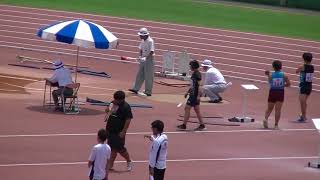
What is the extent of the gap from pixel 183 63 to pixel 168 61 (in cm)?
82

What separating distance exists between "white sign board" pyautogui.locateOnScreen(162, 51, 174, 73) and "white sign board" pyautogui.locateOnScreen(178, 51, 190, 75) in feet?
1.25

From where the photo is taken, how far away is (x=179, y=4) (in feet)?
148

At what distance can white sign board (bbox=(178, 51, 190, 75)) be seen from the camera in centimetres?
3153

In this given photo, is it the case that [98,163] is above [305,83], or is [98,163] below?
below

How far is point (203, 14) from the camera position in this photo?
42.4 metres

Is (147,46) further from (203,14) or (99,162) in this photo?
(203,14)

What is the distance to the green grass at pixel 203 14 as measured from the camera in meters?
38.7

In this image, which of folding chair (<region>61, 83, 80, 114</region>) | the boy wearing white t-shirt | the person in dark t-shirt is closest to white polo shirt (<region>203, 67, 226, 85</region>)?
folding chair (<region>61, 83, 80, 114</region>)

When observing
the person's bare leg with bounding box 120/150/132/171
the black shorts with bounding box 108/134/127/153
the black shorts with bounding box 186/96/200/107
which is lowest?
the person's bare leg with bounding box 120/150/132/171

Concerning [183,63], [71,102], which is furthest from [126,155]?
[183,63]

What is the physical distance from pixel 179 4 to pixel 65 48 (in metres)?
10.1

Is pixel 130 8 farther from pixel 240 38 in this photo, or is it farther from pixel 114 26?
pixel 240 38

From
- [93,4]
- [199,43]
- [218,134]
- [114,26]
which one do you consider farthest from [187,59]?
[93,4]

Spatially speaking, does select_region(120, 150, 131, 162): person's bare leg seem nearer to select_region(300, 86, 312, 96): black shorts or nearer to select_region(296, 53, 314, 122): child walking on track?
select_region(296, 53, 314, 122): child walking on track
